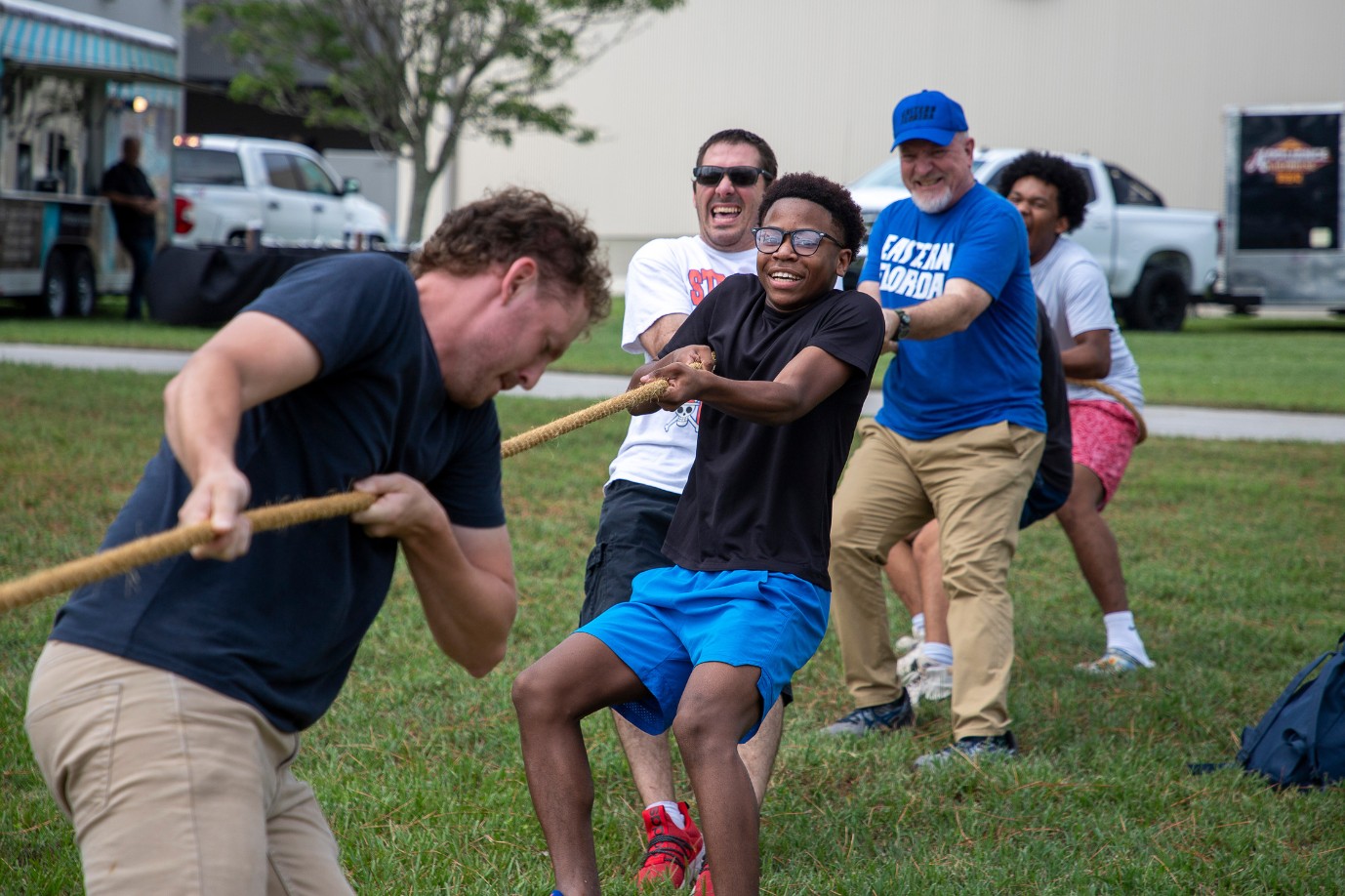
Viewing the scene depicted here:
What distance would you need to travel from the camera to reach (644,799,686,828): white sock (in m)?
3.49

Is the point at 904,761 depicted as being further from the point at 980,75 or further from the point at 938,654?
the point at 980,75

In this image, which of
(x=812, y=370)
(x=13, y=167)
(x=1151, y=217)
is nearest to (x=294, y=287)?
(x=812, y=370)

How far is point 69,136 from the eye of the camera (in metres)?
15.9

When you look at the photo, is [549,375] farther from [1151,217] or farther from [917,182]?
[1151,217]

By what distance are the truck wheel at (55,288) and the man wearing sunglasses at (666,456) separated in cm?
1316

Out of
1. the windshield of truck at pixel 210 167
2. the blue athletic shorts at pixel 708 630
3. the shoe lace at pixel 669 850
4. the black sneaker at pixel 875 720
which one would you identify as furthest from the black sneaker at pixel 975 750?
the windshield of truck at pixel 210 167

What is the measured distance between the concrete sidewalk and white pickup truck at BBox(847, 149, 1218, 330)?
619 cm

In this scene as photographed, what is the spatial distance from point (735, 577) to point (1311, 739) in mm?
2162

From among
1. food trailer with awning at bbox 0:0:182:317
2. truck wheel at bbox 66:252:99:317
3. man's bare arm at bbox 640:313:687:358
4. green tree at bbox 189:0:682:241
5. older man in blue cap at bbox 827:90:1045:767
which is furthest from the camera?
green tree at bbox 189:0:682:241

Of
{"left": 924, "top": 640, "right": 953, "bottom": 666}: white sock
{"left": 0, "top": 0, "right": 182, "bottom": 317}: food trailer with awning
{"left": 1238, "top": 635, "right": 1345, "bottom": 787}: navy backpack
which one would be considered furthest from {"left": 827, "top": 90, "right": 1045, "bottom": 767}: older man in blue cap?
{"left": 0, "top": 0, "right": 182, "bottom": 317}: food trailer with awning

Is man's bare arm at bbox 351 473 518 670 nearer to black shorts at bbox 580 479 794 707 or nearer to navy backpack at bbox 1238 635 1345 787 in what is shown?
black shorts at bbox 580 479 794 707

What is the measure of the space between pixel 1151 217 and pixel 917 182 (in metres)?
15.6

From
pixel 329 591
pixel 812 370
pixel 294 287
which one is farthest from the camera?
pixel 812 370

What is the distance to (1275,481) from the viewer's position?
9195 millimetres
